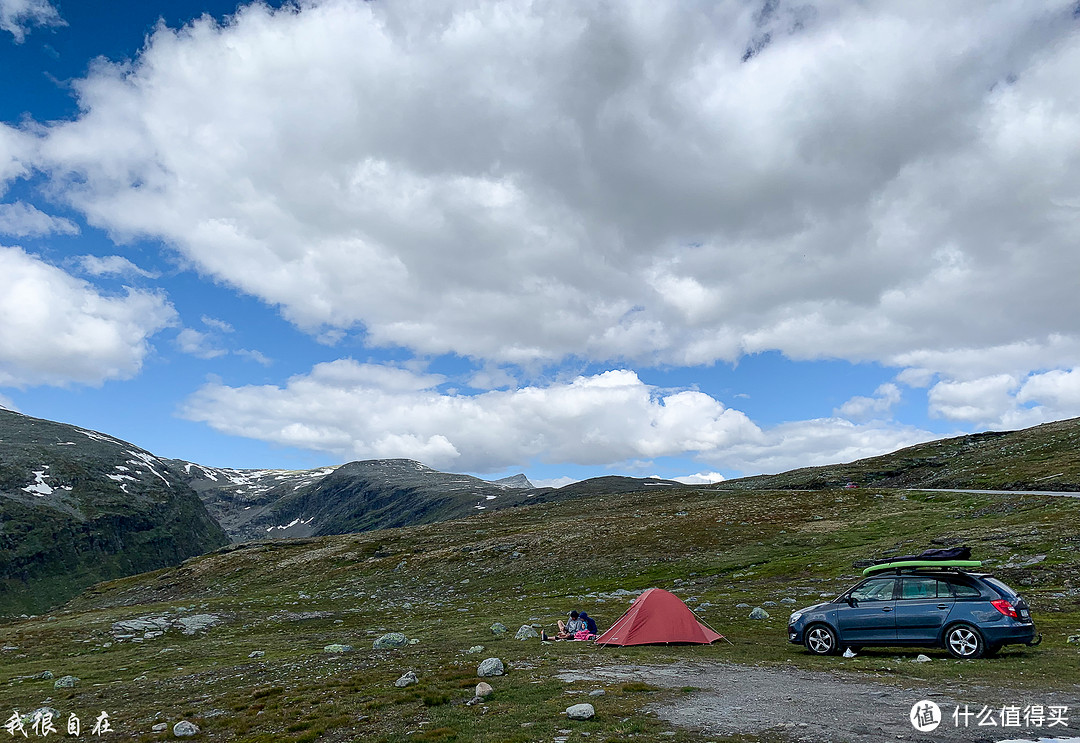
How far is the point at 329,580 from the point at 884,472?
346 feet

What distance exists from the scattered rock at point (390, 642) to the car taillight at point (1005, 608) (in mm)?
23190

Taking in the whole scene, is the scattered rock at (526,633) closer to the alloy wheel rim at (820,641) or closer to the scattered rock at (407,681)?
the scattered rock at (407,681)

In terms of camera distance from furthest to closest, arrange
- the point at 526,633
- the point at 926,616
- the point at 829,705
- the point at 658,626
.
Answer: the point at 526,633 → the point at 658,626 → the point at 926,616 → the point at 829,705

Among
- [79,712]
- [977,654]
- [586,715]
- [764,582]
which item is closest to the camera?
[586,715]

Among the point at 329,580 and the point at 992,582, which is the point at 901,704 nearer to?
the point at 992,582

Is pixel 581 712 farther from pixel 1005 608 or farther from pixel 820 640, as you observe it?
pixel 1005 608

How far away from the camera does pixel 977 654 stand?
56.2 feet

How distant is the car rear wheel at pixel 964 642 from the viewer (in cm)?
1717

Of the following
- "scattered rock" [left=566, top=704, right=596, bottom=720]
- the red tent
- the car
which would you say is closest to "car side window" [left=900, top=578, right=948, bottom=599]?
the car

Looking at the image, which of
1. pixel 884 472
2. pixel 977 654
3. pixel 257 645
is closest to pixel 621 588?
pixel 257 645

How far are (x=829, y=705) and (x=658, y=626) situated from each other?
1222cm

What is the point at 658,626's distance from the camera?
79.4 ft

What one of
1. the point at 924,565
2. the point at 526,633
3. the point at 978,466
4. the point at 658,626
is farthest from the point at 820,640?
the point at 978,466

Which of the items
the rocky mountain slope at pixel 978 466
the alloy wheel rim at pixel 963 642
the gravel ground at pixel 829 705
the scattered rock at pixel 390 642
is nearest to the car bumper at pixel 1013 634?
the alloy wheel rim at pixel 963 642
